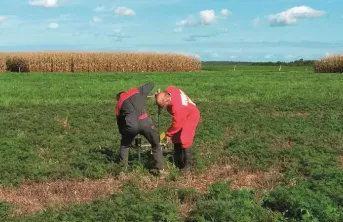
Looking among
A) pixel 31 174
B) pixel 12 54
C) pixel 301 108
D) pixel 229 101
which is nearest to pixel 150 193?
pixel 31 174

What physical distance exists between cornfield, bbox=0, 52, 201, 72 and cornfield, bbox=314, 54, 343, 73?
17273 millimetres

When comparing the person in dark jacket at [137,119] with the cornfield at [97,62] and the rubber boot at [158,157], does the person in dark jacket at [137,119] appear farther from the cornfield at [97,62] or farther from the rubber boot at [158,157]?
the cornfield at [97,62]

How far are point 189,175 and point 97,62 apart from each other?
4878 centimetres

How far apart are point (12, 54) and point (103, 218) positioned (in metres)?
59.4

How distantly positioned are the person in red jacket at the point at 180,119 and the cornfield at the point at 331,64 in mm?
54808

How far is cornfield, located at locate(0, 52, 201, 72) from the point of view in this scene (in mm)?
55781

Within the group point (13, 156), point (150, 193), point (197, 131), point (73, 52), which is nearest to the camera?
point (150, 193)

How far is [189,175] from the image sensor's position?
28.0ft

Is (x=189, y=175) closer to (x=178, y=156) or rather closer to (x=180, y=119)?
(x=178, y=156)

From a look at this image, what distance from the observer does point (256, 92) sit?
78.3 ft

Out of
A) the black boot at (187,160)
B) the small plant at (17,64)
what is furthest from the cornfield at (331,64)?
the black boot at (187,160)

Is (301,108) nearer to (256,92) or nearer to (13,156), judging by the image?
(256,92)

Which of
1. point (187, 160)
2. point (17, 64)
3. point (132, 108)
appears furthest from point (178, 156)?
point (17, 64)

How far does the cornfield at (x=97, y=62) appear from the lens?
5578 cm
